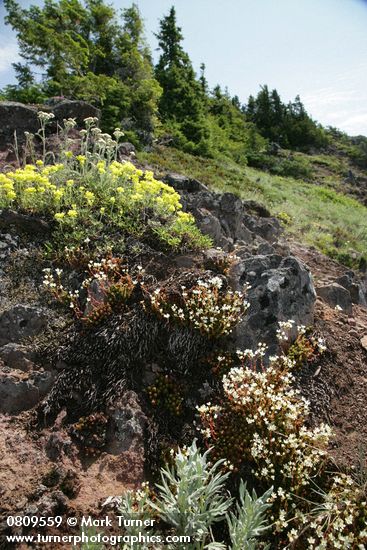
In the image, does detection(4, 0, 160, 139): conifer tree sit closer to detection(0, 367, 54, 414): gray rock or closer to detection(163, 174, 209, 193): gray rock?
detection(163, 174, 209, 193): gray rock

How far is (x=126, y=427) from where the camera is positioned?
349 cm

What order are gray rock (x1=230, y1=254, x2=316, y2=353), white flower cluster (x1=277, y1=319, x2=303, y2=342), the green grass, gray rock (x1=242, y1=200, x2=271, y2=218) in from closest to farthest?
white flower cluster (x1=277, y1=319, x2=303, y2=342) < gray rock (x1=230, y1=254, x2=316, y2=353) < gray rock (x1=242, y1=200, x2=271, y2=218) < the green grass

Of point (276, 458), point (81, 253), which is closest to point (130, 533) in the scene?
point (276, 458)

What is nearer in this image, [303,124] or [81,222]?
[81,222]

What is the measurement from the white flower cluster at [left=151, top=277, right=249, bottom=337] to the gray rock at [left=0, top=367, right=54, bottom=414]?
51.9 inches

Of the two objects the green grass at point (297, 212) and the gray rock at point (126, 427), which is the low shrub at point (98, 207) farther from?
the green grass at point (297, 212)

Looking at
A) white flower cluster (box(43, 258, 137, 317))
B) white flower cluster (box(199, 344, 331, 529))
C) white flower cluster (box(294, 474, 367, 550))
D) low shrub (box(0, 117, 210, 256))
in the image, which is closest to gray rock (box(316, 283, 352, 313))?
low shrub (box(0, 117, 210, 256))

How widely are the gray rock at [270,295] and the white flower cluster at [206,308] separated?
0.57 feet

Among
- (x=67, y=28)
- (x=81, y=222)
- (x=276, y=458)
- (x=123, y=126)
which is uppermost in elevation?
(x=67, y=28)

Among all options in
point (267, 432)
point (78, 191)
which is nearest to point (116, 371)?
point (267, 432)

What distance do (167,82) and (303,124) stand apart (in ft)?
84.0

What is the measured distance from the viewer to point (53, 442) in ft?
10.8

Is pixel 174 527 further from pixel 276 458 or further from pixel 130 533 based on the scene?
pixel 276 458

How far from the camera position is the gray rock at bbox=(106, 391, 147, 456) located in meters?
3.42
